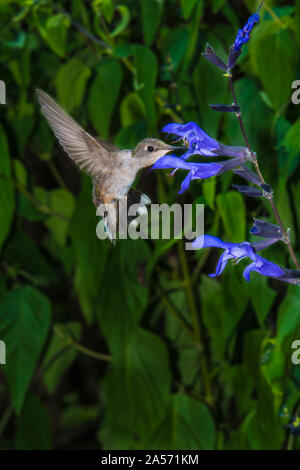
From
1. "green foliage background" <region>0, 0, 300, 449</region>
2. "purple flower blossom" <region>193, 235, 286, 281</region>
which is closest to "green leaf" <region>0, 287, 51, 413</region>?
"green foliage background" <region>0, 0, 300, 449</region>

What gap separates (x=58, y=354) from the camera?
42.6 inches

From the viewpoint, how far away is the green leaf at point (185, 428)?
908 mm

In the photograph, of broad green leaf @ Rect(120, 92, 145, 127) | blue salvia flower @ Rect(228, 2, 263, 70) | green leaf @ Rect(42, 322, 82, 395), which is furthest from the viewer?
green leaf @ Rect(42, 322, 82, 395)

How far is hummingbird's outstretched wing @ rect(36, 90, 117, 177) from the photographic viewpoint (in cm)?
51

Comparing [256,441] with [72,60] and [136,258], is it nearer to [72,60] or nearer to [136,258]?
[136,258]

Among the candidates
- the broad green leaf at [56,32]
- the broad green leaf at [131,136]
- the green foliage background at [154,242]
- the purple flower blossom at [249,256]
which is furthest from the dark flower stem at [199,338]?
the purple flower blossom at [249,256]

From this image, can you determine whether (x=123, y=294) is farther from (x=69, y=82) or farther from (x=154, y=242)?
(x=69, y=82)

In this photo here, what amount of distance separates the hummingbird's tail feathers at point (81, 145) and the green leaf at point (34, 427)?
2.02ft

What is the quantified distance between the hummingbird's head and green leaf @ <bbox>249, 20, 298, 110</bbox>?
281mm

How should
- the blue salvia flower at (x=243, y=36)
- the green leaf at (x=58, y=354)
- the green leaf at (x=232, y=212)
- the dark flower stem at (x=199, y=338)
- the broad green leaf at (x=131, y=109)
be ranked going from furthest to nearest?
1. the green leaf at (x=58, y=354)
2. the dark flower stem at (x=199, y=338)
3. the broad green leaf at (x=131, y=109)
4. the green leaf at (x=232, y=212)
5. the blue salvia flower at (x=243, y=36)

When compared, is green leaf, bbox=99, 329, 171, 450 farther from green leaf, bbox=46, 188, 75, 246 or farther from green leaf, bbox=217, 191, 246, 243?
green leaf, bbox=217, 191, 246, 243

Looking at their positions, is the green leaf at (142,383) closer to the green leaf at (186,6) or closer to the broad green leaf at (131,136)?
the broad green leaf at (131,136)

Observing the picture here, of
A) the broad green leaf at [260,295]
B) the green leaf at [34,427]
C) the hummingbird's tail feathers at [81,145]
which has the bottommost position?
the green leaf at [34,427]

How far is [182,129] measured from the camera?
17.0 inches
